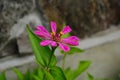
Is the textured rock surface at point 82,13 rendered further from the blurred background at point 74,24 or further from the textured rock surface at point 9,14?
the textured rock surface at point 9,14

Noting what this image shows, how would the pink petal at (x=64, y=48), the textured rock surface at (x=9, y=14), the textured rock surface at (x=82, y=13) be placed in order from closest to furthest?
the pink petal at (x=64, y=48) < the textured rock surface at (x=9, y=14) < the textured rock surface at (x=82, y=13)

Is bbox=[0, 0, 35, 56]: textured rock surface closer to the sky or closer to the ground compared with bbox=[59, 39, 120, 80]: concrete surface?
closer to the sky

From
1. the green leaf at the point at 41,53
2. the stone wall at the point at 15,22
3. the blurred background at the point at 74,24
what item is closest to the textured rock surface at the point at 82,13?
the blurred background at the point at 74,24

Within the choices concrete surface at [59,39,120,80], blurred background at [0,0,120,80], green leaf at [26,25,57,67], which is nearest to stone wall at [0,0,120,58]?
blurred background at [0,0,120,80]

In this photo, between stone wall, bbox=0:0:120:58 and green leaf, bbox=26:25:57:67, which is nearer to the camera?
green leaf, bbox=26:25:57:67

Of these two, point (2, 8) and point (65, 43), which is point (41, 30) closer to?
point (65, 43)

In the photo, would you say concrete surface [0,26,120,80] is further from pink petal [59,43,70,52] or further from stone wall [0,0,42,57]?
pink petal [59,43,70,52]

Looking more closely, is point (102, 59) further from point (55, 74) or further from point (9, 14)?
point (55, 74)
